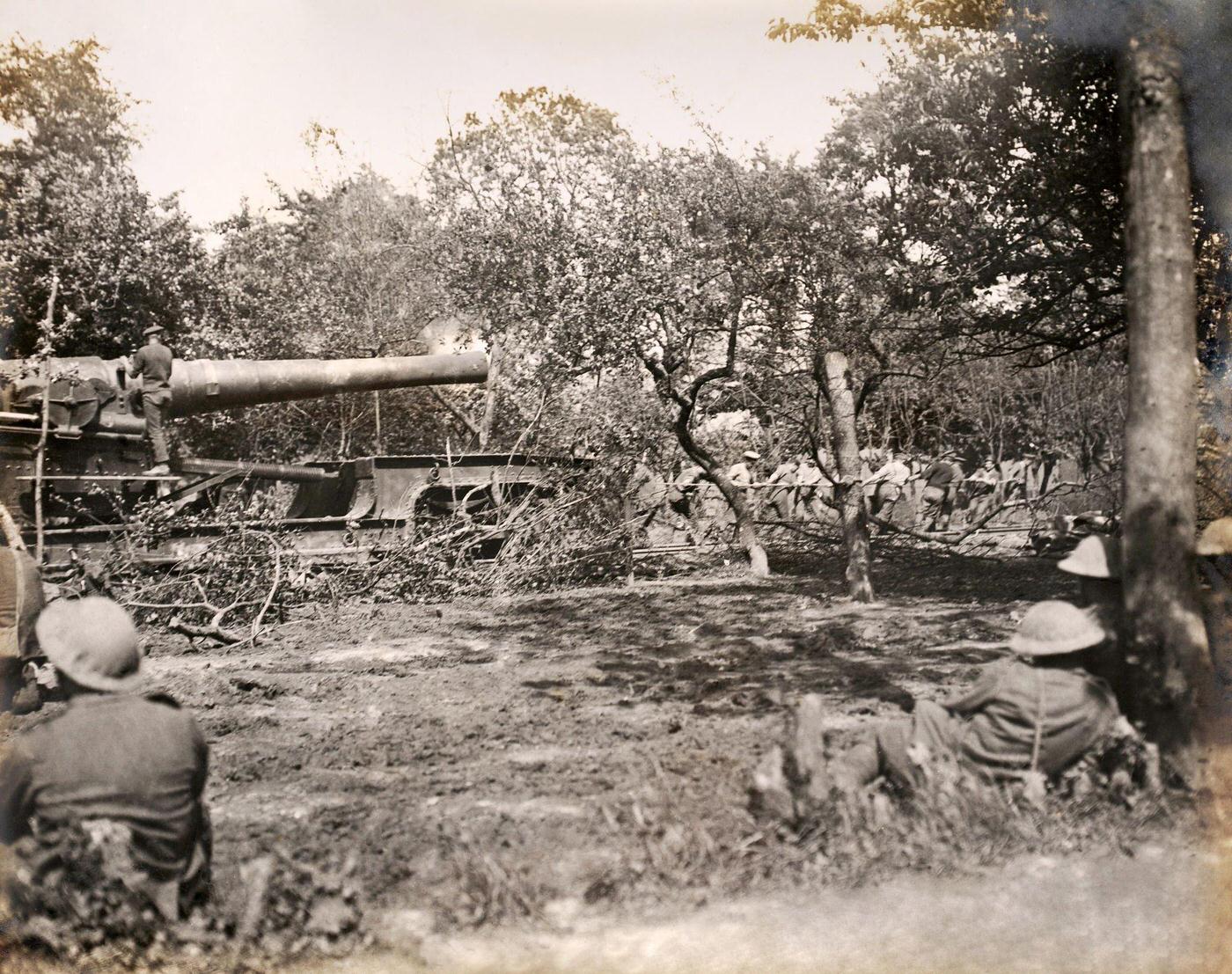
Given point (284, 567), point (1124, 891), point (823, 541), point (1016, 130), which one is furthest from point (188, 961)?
point (823, 541)

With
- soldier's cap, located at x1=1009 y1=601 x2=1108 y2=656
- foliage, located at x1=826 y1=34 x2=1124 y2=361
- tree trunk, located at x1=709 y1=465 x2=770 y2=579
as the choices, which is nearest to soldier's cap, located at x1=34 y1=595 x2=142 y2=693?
soldier's cap, located at x1=1009 y1=601 x2=1108 y2=656

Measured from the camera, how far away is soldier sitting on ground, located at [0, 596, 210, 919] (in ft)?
9.75

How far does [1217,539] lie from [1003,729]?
5.92ft

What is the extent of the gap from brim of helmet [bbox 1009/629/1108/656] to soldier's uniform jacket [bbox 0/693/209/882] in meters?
2.88

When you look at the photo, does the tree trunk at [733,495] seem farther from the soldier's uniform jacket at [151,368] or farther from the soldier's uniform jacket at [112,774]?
the soldier's uniform jacket at [112,774]

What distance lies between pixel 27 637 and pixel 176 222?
1472cm

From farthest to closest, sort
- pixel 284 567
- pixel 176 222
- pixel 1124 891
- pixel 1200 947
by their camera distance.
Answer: pixel 176 222, pixel 284 567, pixel 1124 891, pixel 1200 947

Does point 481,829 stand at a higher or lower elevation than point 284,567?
lower

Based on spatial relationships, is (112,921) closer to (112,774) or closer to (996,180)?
(112,774)

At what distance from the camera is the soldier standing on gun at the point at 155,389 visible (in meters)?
9.88

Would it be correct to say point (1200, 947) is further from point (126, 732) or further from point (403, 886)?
point (126, 732)

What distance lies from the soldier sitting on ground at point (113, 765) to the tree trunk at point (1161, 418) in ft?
11.6

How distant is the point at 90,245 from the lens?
16516 millimetres

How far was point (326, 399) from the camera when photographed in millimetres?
19812
